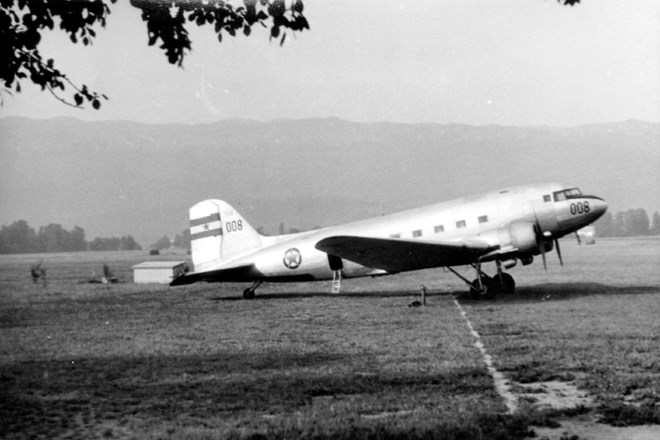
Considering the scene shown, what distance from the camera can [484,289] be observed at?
18500 millimetres

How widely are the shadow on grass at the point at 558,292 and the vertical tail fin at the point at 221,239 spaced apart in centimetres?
716

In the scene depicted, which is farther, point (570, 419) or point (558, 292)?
point (558, 292)

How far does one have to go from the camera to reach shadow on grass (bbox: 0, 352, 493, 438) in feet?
21.2

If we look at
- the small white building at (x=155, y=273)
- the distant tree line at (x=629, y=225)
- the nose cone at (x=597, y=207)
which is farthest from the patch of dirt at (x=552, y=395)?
the distant tree line at (x=629, y=225)

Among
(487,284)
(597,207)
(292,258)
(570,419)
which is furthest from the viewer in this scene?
(292,258)

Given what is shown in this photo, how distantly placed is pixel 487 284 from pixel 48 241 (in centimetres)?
16433

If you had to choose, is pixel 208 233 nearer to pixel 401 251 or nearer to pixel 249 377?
pixel 401 251

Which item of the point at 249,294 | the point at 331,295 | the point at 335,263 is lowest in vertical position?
the point at 331,295

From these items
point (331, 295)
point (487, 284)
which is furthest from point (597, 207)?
point (331, 295)

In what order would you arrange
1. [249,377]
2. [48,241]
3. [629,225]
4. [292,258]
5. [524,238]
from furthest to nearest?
1. [629,225]
2. [48,241]
3. [292,258]
4. [524,238]
5. [249,377]

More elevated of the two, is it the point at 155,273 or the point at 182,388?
the point at 155,273

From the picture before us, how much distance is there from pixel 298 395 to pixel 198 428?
1.46m

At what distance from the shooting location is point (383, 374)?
8164 mm

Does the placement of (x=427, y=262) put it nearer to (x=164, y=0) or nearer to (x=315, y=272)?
(x=315, y=272)
